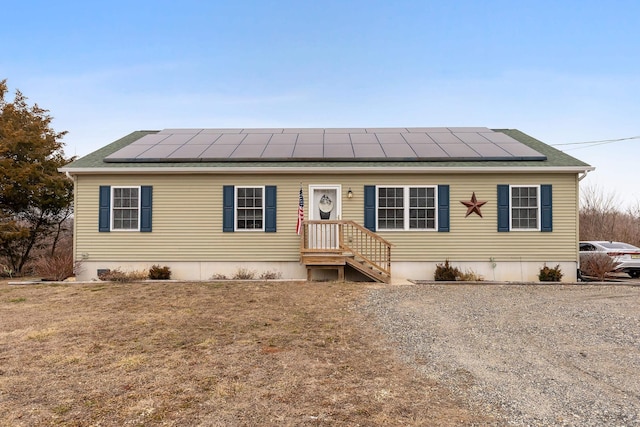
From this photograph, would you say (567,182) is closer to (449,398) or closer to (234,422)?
(449,398)

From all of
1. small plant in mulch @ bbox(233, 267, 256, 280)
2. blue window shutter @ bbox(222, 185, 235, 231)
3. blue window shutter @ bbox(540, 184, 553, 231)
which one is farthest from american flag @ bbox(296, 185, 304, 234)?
blue window shutter @ bbox(540, 184, 553, 231)

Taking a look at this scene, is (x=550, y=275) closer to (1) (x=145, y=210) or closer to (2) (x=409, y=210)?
(2) (x=409, y=210)

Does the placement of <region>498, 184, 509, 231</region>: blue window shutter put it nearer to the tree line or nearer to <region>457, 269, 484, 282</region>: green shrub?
<region>457, 269, 484, 282</region>: green shrub

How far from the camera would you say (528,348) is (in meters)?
4.92

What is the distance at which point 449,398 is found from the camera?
3432mm

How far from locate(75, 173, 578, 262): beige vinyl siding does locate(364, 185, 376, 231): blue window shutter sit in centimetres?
14

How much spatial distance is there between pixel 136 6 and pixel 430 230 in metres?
12.3

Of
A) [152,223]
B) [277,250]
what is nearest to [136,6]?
[152,223]

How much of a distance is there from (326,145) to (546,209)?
6.55m

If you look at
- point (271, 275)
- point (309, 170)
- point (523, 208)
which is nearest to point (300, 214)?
point (309, 170)

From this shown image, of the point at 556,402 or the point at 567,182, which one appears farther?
the point at 567,182

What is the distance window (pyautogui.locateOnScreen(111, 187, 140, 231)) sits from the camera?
1121cm

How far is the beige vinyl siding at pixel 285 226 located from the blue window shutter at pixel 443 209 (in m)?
0.16

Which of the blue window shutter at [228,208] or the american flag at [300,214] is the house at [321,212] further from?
the american flag at [300,214]
